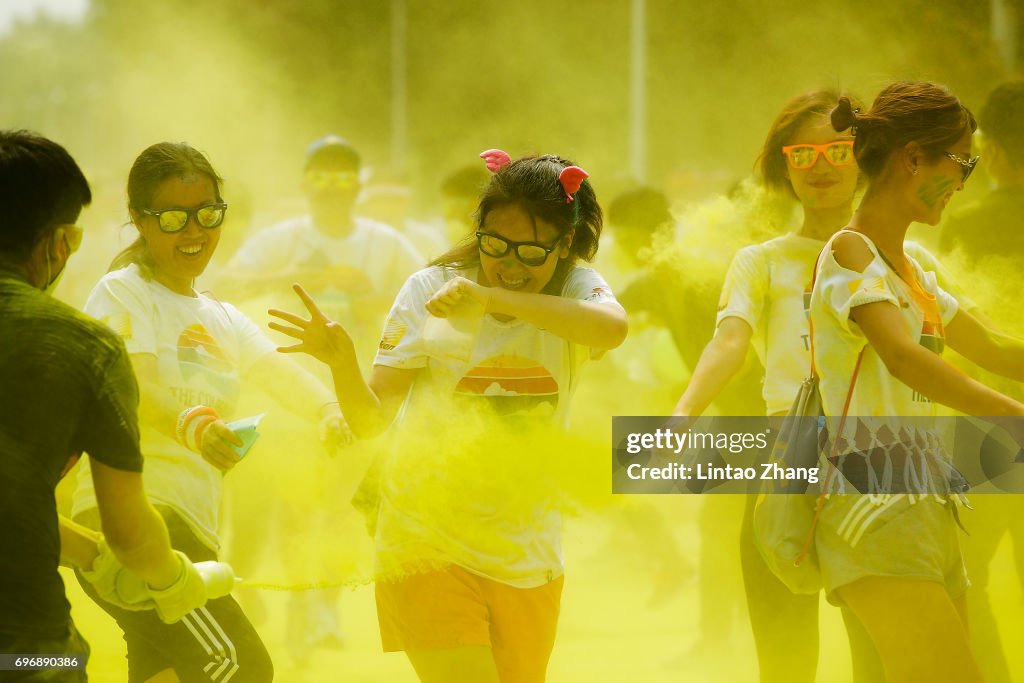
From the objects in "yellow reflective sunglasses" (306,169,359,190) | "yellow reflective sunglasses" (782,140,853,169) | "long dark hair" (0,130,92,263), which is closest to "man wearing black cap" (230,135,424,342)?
"yellow reflective sunglasses" (306,169,359,190)

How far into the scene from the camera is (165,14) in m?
16.2

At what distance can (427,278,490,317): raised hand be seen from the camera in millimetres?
2986

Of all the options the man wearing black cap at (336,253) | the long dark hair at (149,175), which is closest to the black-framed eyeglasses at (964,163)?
the long dark hair at (149,175)

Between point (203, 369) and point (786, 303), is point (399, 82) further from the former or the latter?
point (203, 369)

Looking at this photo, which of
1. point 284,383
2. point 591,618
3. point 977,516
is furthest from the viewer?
point 591,618

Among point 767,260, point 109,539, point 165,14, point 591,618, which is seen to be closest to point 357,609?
point 591,618

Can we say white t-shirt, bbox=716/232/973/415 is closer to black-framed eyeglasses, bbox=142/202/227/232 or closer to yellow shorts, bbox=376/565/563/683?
yellow shorts, bbox=376/565/563/683

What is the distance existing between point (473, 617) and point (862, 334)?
1.11 metres

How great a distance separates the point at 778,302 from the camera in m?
3.92

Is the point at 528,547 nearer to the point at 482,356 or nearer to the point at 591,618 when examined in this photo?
the point at 482,356

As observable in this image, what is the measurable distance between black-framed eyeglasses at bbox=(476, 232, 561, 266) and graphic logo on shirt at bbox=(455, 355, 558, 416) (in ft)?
0.80

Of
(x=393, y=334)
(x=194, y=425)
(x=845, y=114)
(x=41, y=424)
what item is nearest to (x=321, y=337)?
(x=393, y=334)

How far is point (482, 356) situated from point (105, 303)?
1.07 metres

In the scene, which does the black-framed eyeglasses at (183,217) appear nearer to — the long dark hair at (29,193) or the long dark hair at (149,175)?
the long dark hair at (149,175)
